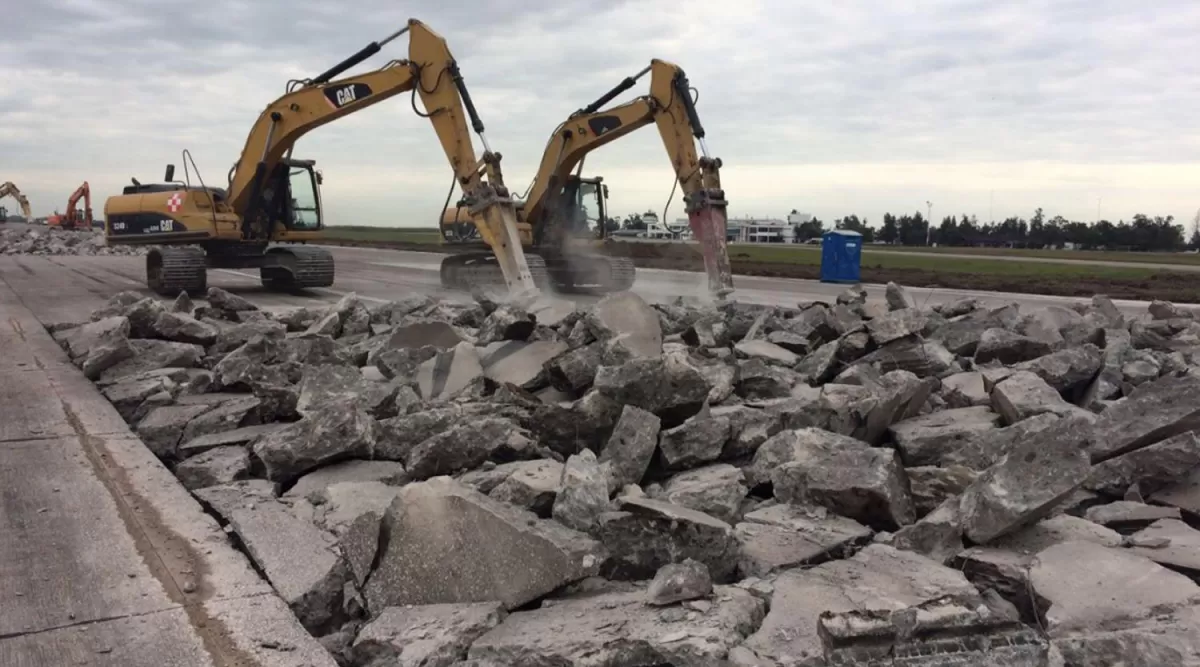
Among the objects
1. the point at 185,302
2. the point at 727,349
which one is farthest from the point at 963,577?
the point at 185,302

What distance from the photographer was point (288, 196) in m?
16.1

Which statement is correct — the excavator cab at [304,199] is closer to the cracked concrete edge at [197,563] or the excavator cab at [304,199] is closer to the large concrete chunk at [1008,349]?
the cracked concrete edge at [197,563]

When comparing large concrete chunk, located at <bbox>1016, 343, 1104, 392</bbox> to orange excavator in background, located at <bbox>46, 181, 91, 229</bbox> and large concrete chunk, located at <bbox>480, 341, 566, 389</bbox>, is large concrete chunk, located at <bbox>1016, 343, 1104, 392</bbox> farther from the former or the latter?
orange excavator in background, located at <bbox>46, 181, 91, 229</bbox>

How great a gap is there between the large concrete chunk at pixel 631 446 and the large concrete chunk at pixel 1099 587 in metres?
1.71

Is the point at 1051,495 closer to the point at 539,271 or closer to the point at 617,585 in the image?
the point at 617,585

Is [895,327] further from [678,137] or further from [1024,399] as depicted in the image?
[678,137]

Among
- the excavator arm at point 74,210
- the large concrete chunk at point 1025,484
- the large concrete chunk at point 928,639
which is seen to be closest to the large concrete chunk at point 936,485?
the large concrete chunk at point 1025,484

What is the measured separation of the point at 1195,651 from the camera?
259 cm

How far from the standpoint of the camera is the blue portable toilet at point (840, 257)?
23.8m

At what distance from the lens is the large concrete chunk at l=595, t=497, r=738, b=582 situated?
3.17m

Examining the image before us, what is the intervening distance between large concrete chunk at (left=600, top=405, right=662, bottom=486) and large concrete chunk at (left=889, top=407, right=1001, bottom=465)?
1.34 metres

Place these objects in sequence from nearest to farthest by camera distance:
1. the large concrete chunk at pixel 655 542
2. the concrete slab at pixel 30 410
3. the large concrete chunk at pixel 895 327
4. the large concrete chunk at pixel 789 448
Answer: the large concrete chunk at pixel 655 542 < the large concrete chunk at pixel 789 448 < the concrete slab at pixel 30 410 < the large concrete chunk at pixel 895 327

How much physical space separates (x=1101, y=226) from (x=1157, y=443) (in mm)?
82623

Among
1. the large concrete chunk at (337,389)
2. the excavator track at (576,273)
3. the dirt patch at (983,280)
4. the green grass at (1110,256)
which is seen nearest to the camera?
the large concrete chunk at (337,389)
